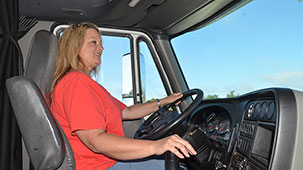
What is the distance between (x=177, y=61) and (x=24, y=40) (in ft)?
5.12

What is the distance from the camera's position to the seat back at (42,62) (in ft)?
4.23

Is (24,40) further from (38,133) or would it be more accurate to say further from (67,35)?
(38,133)

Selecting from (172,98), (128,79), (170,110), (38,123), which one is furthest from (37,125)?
(128,79)

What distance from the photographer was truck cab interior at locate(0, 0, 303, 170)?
3.39 ft

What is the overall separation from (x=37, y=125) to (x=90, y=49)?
1.76ft

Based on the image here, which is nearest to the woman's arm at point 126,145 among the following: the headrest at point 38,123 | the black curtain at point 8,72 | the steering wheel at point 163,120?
the headrest at point 38,123

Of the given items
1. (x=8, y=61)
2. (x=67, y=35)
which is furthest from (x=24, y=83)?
(x=8, y=61)

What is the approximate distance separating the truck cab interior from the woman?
8cm

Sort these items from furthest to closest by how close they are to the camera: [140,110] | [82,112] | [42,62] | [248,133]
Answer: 1. [140,110]
2. [42,62]
3. [248,133]
4. [82,112]

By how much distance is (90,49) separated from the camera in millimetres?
1439

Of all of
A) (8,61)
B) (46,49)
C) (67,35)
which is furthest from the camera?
(8,61)

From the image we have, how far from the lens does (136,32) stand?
2719 millimetres

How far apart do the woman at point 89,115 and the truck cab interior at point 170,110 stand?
0.26 feet

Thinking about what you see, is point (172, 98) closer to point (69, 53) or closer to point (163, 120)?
point (163, 120)
